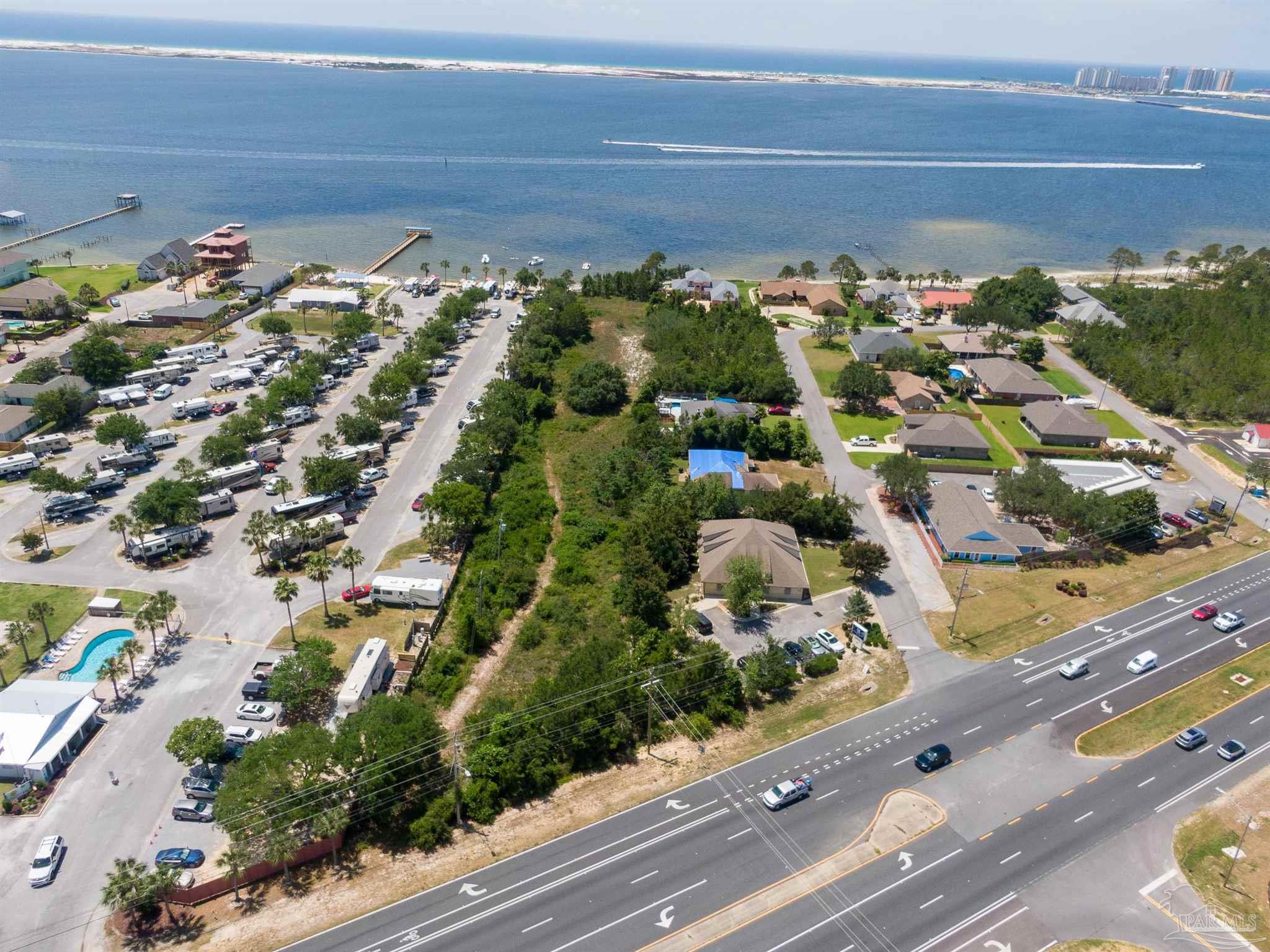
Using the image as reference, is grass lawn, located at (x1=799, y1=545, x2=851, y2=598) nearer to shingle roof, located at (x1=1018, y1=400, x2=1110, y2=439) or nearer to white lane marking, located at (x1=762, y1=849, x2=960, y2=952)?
white lane marking, located at (x1=762, y1=849, x2=960, y2=952)

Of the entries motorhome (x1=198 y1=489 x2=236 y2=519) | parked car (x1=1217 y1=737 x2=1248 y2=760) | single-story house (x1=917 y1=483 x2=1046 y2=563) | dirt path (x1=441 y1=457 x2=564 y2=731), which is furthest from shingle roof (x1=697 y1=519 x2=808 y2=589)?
motorhome (x1=198 y1=489 x2=236 y2=519)

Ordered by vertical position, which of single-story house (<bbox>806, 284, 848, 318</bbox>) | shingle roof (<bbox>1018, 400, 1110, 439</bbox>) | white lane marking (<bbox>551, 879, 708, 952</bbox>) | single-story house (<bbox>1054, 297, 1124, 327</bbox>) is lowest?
white lane marking (<bbox>551, 879, 708, 952</bbox>)

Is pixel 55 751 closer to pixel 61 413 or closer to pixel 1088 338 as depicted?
pixel 61 413

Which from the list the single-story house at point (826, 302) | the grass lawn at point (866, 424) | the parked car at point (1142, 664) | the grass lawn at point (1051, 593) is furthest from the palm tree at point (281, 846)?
the single-story house at point (826, 302)

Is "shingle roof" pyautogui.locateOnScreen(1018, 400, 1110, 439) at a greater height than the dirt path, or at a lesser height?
greater

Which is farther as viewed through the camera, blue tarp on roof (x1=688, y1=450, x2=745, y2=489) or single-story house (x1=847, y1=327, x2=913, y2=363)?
single-story house (x1=847, y1=327, x2=913, y2=363)
